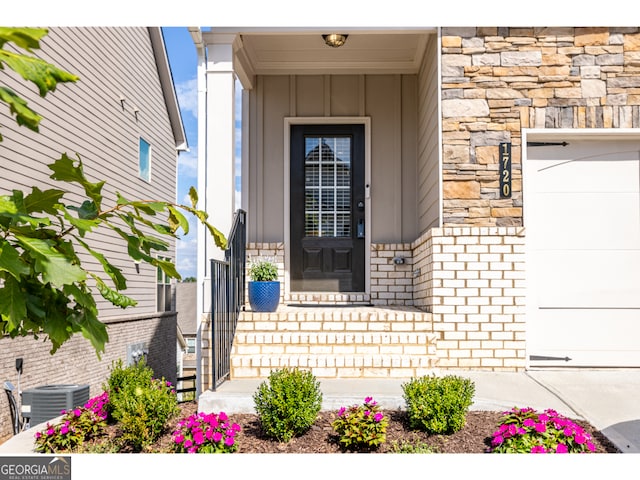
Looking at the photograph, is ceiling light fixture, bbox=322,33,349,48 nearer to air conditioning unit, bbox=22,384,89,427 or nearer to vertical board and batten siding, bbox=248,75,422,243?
vertical board and batten siding, bbox=248,75,422,243

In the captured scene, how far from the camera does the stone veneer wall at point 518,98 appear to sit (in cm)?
523

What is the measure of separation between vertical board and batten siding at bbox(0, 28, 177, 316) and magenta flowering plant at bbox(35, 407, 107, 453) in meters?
4.63

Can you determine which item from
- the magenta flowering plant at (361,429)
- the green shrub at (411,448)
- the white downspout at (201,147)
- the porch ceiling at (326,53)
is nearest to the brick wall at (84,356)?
the white downspout at (201,147)

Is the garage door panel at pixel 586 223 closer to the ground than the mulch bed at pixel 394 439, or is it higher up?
higher up

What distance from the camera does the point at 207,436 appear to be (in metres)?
3.25

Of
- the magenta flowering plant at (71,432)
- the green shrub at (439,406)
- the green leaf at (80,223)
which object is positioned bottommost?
the magenta flowering plant at (71,432)

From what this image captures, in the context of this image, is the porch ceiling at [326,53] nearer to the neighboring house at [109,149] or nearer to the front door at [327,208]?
the front door at [327,208]

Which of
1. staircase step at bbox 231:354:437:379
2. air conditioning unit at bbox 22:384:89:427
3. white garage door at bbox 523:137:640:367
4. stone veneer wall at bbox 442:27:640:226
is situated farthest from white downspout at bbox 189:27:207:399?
Result: white garage door at bbox 523:137:640:367

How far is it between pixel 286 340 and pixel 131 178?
26.8 feet

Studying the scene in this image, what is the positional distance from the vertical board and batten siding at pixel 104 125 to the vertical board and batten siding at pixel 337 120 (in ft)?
10.2

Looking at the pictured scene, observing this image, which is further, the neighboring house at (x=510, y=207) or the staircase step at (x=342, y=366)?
the neighboring house at (x=510, y=207)

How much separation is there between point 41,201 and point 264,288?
12.9ft

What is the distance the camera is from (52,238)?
1.69m

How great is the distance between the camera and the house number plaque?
5.21 m
